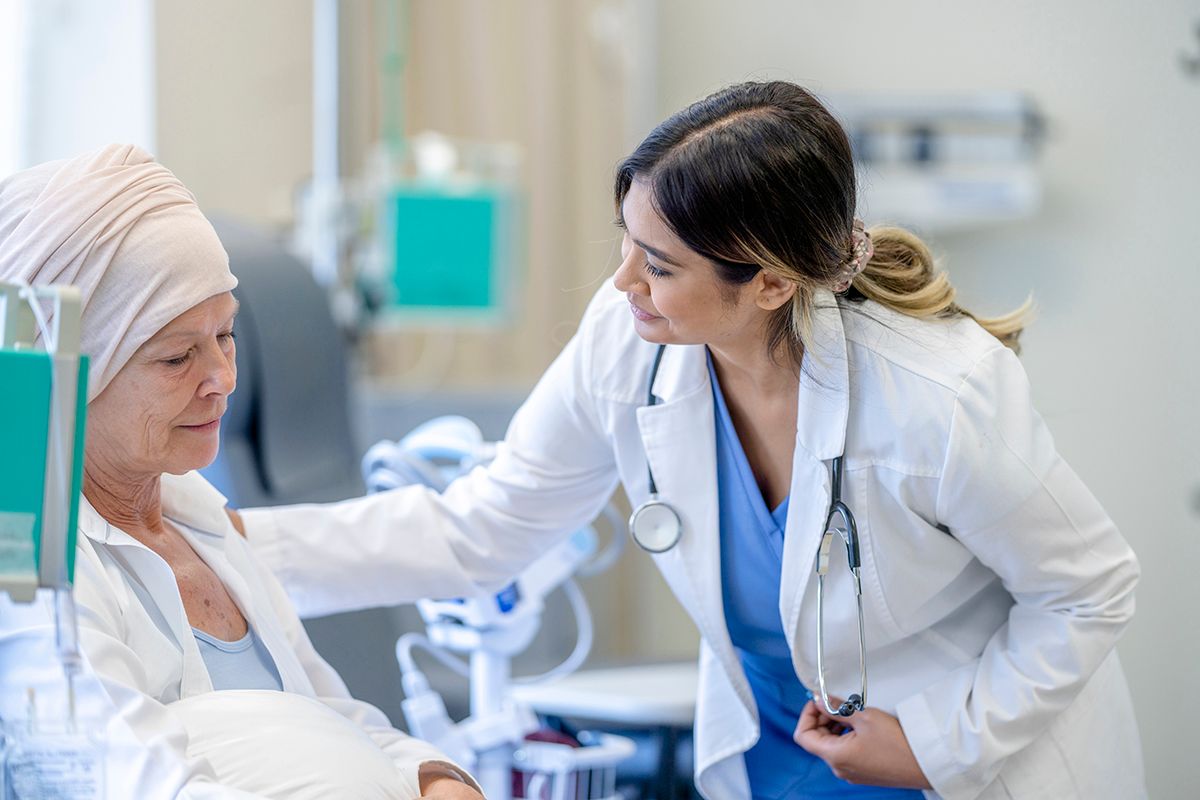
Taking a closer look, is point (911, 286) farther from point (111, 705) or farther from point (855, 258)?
point (111, 705)

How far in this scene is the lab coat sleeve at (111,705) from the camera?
3.23ft

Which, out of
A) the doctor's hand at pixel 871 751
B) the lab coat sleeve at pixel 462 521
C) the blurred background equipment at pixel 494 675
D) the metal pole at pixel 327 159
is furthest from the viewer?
the metal pole at pixel 327 159

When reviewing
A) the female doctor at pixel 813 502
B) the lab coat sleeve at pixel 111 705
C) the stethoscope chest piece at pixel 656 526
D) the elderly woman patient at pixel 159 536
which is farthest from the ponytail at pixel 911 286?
the lab coat sleeve at pixel 111 705

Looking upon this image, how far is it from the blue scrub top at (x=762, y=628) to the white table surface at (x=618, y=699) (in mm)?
297

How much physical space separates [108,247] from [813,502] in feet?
2.49

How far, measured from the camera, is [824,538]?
136 centimetres

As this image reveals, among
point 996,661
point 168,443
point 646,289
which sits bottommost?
point 996,661

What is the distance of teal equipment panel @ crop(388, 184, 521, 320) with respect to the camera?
3.09 meters

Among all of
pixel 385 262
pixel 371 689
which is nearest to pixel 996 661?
pixel 371 689

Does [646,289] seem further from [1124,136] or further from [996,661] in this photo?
[1124,136]

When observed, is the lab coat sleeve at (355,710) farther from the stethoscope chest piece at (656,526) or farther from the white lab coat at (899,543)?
the stethoscope chest piece at (656,526)

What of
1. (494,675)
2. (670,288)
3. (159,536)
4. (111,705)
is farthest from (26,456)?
(494,675)

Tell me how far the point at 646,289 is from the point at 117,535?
57 cm

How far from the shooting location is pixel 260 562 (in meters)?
1.48
